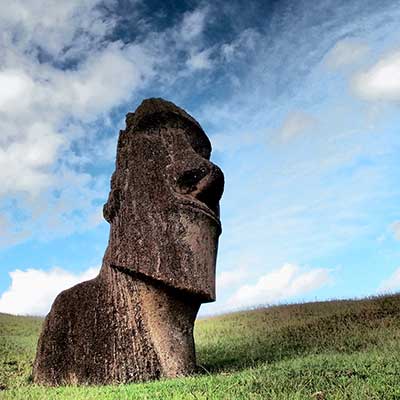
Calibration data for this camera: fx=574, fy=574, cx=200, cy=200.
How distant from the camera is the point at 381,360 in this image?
8.20 m

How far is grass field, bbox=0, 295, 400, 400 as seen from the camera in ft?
21.5

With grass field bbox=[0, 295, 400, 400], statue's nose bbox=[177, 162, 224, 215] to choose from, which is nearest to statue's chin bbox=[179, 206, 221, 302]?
statue's nose bbox=[177, 162, 224, 215]

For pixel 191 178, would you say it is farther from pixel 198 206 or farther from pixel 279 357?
pixel 279 357

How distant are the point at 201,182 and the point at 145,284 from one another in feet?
6.37

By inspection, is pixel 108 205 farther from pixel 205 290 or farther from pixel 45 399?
pixel 45 399

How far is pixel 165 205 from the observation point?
30.8ft

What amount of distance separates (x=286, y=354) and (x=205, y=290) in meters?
2.51

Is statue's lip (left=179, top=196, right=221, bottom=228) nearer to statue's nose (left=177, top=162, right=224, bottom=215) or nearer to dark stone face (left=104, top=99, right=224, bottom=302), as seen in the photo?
dark stone face (left=104, top=99, right=224, bottom=302)

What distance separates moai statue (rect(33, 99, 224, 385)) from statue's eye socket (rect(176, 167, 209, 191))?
0.06 ft

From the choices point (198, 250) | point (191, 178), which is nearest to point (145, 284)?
point (198, 250)

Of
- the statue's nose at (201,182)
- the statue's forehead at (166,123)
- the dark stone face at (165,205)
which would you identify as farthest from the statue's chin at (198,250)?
the statue's forehead at (166,123)

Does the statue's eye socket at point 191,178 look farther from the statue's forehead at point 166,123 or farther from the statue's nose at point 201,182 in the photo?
the statue's forehead at point 166,123

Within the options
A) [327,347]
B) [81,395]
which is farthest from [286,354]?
[81,395]

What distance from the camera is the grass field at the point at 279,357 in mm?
6551
